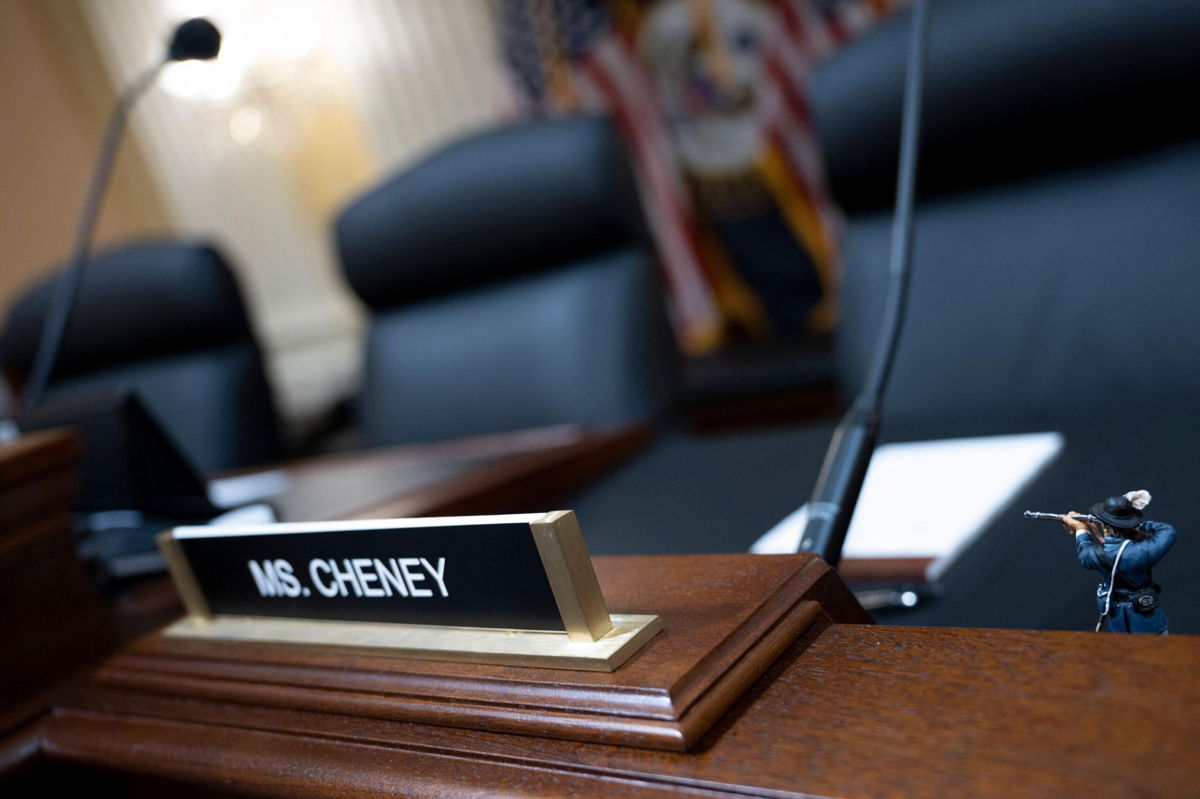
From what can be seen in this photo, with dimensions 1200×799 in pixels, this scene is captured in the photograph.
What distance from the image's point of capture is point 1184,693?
27 centimetres

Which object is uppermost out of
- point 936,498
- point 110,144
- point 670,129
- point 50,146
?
point 50,146

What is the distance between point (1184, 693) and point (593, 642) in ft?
0.60

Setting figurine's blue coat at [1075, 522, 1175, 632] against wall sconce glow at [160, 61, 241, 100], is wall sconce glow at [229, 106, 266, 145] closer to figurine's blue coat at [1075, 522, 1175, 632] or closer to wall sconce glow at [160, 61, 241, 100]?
wall sconce glow at [160, 61, 241, 100]

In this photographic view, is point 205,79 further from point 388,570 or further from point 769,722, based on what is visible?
point 769,722

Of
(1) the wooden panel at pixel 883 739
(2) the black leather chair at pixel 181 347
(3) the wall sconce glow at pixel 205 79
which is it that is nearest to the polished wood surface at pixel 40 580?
(1) the wooden panel at pixel 883 739

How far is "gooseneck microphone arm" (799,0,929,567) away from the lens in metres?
0.47

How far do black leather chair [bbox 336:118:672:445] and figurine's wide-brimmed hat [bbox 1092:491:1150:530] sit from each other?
39.4 inches

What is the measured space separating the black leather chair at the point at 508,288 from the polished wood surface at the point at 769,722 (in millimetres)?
902

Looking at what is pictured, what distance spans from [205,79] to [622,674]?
11.4ft

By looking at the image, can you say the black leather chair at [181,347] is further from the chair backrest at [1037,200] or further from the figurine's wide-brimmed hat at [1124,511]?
the figurine's wide-brimmed hat at [1124,511]

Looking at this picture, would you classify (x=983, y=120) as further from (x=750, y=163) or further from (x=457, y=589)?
(x=750, y=163)

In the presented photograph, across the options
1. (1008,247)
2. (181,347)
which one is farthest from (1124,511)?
(181,347)

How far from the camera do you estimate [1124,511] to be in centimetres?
32

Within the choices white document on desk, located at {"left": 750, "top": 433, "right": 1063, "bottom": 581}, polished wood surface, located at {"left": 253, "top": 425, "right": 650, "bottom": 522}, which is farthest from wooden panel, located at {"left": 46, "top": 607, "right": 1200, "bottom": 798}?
polished wood surface, located at {"left": 253, "top": 425, "right": 650, "bottom": 522}
